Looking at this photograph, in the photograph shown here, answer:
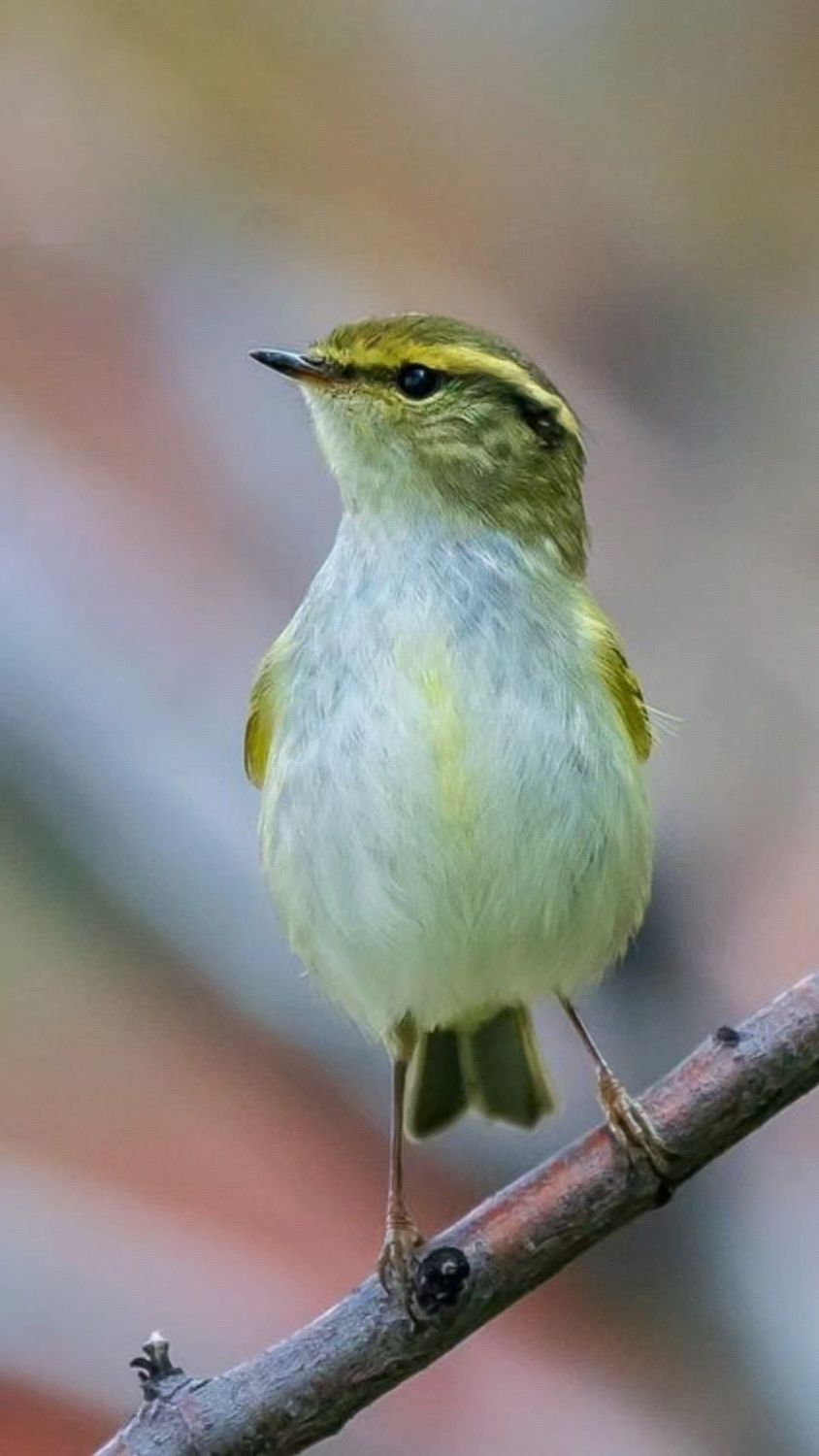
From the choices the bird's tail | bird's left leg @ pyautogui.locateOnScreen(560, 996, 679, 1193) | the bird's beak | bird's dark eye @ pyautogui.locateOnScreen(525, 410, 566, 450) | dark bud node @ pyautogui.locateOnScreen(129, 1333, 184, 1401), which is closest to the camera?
dark bud node @ pyautogui.locateOnScreen(129, 1333, 184, 1401)

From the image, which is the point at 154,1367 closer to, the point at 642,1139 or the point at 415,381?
the point at 642,1139

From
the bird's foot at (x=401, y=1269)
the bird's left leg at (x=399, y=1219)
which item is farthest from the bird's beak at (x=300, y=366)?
the bird's foot at (x=401, y=1269)

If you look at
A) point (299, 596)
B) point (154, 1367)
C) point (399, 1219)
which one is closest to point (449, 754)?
point (399, 1219)

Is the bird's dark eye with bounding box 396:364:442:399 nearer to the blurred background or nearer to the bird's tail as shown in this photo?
the bird's tail

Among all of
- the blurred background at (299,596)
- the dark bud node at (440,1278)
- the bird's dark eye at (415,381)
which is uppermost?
the blurred background at (299,596)

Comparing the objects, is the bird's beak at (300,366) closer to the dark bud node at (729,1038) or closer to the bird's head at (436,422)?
the bird's head at (436,422)

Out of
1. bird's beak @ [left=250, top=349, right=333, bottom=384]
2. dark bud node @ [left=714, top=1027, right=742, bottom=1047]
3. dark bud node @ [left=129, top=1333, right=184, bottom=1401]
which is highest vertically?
bird's beak @ [left=250, top=349, right=333, bottom=384]

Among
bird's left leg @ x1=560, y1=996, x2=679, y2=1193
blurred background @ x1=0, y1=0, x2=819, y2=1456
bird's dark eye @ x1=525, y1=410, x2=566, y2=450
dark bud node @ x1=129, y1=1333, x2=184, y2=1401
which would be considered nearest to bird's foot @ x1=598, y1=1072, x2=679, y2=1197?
bird's left leg @ x1=560, y1=996, x2=679, y2=1193

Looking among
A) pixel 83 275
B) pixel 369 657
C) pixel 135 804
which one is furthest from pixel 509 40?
pixel 369 657
